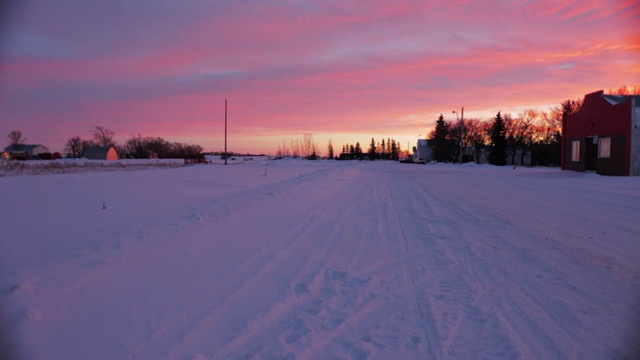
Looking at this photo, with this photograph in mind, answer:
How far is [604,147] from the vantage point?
2953 cm

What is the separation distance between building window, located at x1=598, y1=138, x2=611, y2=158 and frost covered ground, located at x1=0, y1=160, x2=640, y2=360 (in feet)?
76.4

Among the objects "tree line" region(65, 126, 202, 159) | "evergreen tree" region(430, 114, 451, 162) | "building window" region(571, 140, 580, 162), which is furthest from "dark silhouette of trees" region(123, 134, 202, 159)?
"building window" region(571, 140, 580, 162)

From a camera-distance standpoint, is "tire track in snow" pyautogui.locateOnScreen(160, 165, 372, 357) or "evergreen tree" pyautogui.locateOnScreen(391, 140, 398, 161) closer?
"tire track in snow" pyautogui.locateOnScreen(160, 165, 372, 357)

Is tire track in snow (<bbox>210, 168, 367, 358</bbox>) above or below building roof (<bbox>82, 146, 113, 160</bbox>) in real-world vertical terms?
below

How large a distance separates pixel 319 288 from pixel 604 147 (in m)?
32.2

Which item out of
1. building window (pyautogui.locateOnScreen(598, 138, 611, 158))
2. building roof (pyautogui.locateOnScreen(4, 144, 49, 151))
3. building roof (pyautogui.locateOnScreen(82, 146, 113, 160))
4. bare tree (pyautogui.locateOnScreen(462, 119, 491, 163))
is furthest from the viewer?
building roof (pyautogui.locateOnScreen(4, 144, 49, 151))

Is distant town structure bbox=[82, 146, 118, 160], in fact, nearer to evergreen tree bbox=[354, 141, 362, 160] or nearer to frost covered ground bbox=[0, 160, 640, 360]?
evergreen tree bbox=[354, 141, 362, 160]

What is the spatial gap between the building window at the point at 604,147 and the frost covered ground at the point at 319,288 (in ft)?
76.4

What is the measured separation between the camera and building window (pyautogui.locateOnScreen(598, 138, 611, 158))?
94.8 ft

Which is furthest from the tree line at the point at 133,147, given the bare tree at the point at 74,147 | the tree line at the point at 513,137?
the tree line at the point at 513,137

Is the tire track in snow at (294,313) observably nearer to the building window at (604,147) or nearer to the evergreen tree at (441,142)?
the building window at (604,147)

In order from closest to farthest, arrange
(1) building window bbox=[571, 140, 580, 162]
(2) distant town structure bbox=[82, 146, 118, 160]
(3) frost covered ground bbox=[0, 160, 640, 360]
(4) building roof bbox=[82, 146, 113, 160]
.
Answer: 1. (3) frost covered ground bbox=[0, 160, 640, 360]
2. (1) building window bbox=[571, 140, 580, 162]
3. (2) distant town structure bbox=[82, 146, 118, 160]
4. (4) building roof bbox=[82, 146, 113, 160]

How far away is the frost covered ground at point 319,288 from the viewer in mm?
3789

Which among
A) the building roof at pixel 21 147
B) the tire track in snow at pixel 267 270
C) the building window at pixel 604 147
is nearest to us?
the tire track in snow at pixel 267 270
